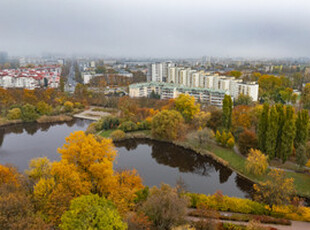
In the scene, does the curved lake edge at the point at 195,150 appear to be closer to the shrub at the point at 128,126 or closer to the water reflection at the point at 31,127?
the shrub at the point at 128,126

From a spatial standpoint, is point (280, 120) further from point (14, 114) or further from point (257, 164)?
point (14, 114)

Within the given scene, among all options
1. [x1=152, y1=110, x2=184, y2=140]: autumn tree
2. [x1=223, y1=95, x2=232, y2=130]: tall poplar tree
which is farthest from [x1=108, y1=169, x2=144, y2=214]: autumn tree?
[x1=223, y1=95, x2=232, y2=130]: tall poplar tree

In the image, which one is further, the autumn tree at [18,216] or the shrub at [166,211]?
the shrub at [166,211]

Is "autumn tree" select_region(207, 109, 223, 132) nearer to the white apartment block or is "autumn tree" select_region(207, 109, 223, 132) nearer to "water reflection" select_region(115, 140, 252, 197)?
"water reflection" select_region(115, 140, 252, 197)

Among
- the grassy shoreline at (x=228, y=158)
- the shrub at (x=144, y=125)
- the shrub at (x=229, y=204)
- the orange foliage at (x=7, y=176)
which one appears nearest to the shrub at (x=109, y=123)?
the grassy shoreline at (x=228, y=158)

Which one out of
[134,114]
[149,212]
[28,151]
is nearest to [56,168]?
[149,212]
